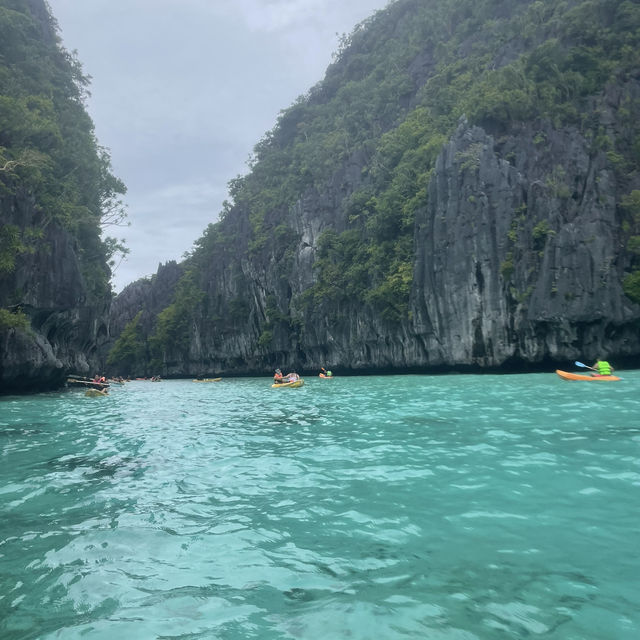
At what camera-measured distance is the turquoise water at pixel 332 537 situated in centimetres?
272

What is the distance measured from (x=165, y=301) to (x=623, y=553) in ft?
236

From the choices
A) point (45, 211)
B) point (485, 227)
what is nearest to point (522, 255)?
point (485, 227)

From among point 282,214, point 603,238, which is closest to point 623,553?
point 603,238

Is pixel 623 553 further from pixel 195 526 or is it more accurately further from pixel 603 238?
A: pixel 603 238

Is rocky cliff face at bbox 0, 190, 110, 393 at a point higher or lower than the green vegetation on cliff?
lower

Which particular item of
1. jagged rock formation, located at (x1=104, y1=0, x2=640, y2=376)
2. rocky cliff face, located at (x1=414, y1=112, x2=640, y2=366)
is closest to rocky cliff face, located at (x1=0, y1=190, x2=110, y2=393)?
jagged rock formation, located at (x1=104, y1=0, x2=640, y2=376)

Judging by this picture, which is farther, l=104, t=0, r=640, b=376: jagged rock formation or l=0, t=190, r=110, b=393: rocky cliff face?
l=104, t=0, r=640, b=376: jagged rock formation

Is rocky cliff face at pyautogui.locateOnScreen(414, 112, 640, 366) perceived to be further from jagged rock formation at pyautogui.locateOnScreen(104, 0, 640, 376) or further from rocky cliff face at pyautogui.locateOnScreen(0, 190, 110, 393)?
rocky cliff face at pyautogui.locateOnScreen(0, 190, 110, 393)

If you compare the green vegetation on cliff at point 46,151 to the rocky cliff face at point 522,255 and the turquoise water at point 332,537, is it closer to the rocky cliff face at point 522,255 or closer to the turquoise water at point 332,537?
the turquoise water at point 332,537

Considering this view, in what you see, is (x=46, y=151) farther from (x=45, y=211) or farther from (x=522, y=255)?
(x=522, y=255)

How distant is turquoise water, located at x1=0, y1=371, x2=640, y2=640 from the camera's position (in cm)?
272

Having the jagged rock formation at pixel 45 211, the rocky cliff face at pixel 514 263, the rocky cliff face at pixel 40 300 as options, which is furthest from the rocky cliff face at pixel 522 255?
the jagged rock formation at pixel 45 211

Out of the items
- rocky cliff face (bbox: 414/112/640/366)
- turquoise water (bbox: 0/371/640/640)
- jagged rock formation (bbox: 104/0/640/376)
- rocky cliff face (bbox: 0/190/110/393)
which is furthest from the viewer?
jagged rock formation (bbox: 104/0/640/376)

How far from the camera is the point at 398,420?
982 centimetres
